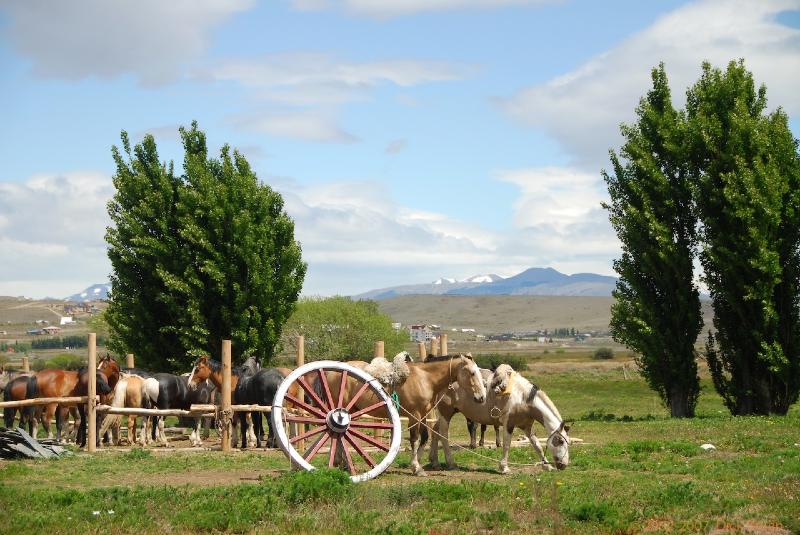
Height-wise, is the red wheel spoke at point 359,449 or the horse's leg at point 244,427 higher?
the red wheel spoke at point 359,449

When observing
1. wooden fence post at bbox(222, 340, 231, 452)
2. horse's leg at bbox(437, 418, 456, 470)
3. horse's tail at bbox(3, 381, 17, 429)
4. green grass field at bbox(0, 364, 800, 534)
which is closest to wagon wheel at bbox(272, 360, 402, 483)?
green grass field at bbox(0, 364, 800, 534)

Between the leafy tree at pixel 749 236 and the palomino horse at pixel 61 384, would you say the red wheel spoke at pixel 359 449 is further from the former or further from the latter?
the leafy tree at pixel 749 236

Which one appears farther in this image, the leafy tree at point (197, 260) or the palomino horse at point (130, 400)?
the leafy tree at point (197, 260)

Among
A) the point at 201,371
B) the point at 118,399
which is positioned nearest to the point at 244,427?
the point at 201,371

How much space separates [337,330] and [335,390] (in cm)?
5468

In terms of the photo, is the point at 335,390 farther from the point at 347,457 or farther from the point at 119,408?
the point at 119,408

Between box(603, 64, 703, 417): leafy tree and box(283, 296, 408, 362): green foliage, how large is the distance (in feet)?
119

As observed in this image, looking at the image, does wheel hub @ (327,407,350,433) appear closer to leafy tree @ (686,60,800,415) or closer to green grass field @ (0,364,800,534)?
green grass field @ (0,364,800,534)

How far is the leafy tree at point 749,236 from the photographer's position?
3322 centimetres

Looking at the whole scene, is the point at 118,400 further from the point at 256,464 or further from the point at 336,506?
the point at 336,506

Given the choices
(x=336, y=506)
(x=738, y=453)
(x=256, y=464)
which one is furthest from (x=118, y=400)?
(x=738, y=453)

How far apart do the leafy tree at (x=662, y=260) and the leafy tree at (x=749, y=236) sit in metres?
0.76

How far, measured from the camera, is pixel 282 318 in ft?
124

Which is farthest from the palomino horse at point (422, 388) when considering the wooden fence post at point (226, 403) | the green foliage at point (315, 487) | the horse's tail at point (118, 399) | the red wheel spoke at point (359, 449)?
the horse's tail at point (118, 399)
